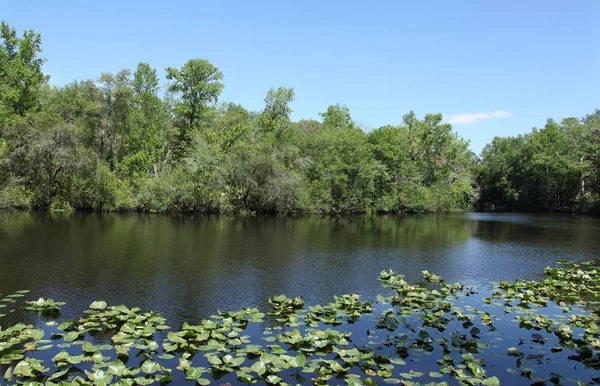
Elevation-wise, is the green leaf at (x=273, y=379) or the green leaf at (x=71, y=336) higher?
the green leaf at (x=71, y=336)

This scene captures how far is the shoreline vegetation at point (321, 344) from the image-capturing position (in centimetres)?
864

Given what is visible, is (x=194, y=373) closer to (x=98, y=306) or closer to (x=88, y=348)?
(x=88, y=348)

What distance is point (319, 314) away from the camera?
12812 mm

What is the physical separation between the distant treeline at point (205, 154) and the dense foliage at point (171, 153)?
0.46 ft

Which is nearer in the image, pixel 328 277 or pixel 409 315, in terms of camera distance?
pixel 409 315

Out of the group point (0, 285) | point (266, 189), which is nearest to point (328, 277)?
point (0, 285)

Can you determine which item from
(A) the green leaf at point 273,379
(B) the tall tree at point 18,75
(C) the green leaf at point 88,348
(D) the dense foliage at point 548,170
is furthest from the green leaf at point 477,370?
(D) the dense foliage at point 548,170

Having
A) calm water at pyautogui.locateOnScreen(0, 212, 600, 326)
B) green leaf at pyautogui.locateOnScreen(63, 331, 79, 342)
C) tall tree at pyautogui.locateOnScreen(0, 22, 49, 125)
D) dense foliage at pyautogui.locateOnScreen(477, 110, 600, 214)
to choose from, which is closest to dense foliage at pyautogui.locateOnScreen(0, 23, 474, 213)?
tall tree at pyautogui.locateOnScreen(0, 22, 49, 125)

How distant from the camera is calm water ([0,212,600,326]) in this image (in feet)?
48.3

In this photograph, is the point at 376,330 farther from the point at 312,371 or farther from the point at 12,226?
the point at 12,226

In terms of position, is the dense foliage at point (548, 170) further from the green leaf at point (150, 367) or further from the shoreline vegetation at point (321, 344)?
the green leaf at point (150, 367)

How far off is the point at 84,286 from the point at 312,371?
10.1m

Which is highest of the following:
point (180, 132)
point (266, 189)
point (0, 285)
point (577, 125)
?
point (577, 125)

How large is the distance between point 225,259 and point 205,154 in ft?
92.0
